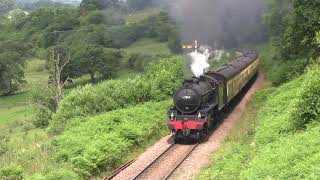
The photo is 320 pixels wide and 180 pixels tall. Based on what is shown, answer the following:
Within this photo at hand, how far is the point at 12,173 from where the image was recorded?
1681cm

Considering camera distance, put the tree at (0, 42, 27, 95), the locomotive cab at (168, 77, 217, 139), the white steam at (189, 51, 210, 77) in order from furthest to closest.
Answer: the tree at (0, 42, 27, 95) < the white steam at (189, 51, 210, 77) < the locomotive cab at (168, 77, 217, 139)

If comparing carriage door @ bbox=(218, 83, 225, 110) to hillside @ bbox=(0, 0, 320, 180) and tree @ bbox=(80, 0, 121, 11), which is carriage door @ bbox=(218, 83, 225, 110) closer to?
hillside @ bbox=(0, 0, 320, 180)

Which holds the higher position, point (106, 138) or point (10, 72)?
point (106, 138)

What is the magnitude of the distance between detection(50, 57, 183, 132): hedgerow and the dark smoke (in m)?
3.83

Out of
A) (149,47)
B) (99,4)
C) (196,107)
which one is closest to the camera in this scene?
(196,107)

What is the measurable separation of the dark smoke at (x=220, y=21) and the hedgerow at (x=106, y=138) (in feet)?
38.2

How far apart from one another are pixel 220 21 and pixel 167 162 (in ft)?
107

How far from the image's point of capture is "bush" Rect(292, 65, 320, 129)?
17742 millimetres

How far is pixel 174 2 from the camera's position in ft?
130

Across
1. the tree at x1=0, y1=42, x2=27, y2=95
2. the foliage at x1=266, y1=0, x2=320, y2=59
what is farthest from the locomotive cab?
the tree at x1=0, y1=42, x2=27, y2=95

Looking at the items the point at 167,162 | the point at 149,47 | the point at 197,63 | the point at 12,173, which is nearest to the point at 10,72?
the point at 149,47

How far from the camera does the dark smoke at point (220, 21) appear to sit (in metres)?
38.0

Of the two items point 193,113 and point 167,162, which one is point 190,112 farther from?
point 167,162

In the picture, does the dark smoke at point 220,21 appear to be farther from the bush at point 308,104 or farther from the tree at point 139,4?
the tree at point 139,4
